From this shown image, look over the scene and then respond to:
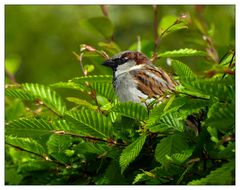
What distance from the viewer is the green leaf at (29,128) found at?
2.43 metres

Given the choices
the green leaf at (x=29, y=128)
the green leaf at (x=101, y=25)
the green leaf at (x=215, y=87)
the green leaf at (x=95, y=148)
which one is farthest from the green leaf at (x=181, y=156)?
the green leaf at (x=101, y=25)

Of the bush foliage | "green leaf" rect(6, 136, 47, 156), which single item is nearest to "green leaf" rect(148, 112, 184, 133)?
the bush foliage

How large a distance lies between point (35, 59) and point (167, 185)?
185 inches

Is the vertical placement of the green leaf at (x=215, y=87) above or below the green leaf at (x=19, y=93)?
above

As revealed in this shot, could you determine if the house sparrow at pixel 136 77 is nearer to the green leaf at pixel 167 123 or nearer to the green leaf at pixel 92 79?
the green leaf at pixel 92 79

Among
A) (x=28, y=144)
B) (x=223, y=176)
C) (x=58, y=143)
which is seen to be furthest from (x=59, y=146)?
(x=223, y=176)

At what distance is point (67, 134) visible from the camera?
244 centimetres

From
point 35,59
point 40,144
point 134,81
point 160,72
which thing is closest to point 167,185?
point 40,144

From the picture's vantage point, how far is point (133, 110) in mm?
2250

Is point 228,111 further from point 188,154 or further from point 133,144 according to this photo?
point 133,144

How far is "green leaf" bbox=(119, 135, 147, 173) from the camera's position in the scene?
7.30 feet

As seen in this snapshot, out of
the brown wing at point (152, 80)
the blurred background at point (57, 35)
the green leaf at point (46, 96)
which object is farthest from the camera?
the blurred background at point (57, 35)

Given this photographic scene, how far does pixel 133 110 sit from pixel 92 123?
0.62 ft

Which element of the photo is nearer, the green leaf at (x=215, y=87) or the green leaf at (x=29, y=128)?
the green leaf at (x=215, y=87)
